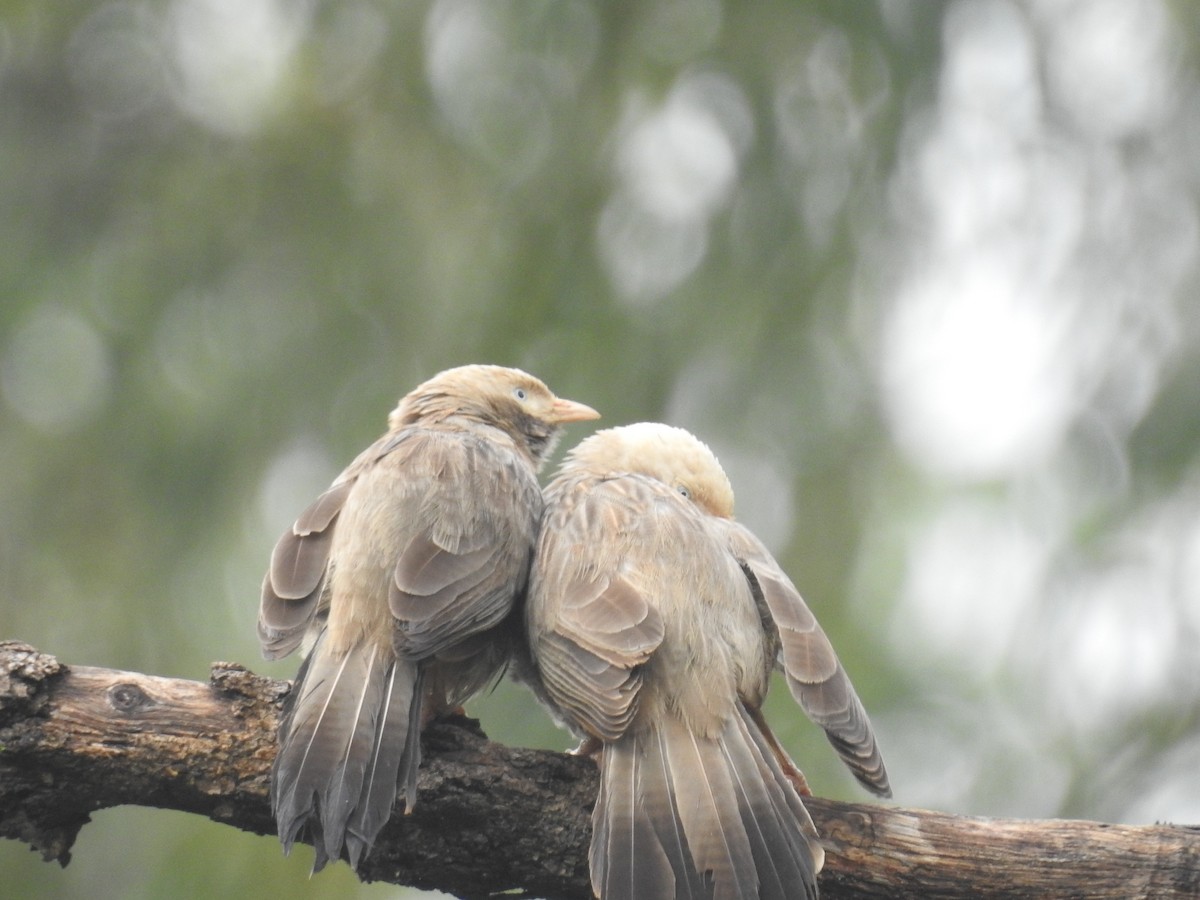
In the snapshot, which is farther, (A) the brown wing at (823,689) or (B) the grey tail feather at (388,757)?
(A) the brown wing at (823,689)

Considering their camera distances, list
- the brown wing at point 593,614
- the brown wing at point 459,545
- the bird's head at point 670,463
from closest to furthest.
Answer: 1. the brown wing at point 593,614
2. the brown wing at point 459,545
3. the bird's head at point 670,463

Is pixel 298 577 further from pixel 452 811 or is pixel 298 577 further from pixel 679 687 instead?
pixel 679 687

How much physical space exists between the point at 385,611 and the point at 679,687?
109 centimetres

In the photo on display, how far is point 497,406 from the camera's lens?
6789 millimetres

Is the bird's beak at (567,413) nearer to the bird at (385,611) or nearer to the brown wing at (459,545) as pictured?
the bird at (385,611)

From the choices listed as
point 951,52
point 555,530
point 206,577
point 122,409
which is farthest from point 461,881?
point 951,52

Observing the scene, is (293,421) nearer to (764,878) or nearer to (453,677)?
(453,677)

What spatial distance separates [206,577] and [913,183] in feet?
18.9

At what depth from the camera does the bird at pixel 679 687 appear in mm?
4074

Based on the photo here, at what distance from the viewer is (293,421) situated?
29.1 feet

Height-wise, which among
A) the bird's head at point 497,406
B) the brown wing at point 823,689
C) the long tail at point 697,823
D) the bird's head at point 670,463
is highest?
the bird's head at point 497,406

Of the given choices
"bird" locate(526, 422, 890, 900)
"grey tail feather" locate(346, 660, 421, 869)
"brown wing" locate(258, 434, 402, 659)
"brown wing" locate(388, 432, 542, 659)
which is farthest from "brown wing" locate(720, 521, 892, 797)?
"brown wing" locate(258, 434, 402, 659)

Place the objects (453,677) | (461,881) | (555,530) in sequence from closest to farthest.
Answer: (461,881)
(453,677)
(555,530)

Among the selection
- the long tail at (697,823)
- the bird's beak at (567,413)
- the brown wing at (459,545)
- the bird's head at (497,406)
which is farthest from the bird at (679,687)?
the bird's beak at (567,413)
